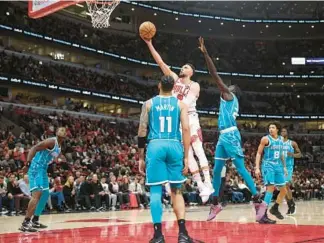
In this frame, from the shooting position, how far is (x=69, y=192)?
1573cm

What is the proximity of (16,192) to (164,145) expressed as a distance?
10327mm

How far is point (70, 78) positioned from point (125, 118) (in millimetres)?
4998

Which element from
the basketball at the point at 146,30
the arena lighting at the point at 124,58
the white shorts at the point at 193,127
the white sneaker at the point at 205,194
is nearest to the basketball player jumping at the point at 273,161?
the white shorts at the point at 193,127

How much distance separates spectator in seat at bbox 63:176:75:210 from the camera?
51.4ft

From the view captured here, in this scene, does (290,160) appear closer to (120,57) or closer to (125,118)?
(125,118)

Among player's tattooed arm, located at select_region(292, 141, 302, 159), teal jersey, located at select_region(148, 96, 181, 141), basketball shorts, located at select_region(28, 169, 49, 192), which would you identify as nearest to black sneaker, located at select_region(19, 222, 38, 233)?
basketball shorts, located at select_region(28, 169, 49, 192)

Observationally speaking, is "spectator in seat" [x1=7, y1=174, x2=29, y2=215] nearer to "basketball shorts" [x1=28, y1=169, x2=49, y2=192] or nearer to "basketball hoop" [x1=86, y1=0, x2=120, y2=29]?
"basketball shorts" [x1=28, y1=169, x2=49, y2=192]

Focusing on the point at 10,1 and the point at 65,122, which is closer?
the point at 65,122

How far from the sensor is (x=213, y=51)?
44906mm

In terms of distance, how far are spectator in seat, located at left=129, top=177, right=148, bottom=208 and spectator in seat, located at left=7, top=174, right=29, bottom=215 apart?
4.53 metres

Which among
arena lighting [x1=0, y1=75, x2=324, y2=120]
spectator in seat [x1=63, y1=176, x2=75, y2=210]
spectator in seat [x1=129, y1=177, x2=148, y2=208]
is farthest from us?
arena lighting [x1=0, y1=75, x2=324, y2=120]

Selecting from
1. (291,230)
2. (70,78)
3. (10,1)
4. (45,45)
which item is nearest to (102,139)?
(70,78)

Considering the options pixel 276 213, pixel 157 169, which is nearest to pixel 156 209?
pixel 157 169

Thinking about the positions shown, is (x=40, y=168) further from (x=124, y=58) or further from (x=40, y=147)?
(x=124, y=58)
